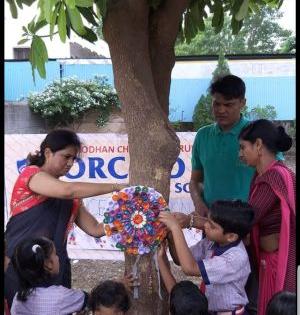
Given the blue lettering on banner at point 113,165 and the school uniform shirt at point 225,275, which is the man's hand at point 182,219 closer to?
the school uniform shirt at point 225,275

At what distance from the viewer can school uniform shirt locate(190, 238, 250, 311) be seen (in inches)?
81.3

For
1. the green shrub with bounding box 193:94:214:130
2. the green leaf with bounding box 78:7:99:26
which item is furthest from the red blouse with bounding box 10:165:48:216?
the green shrub with bounding box 193:94:214:130

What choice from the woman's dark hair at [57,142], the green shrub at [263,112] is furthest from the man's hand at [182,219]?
the green shrub at [263,112]

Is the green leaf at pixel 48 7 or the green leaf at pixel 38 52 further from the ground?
the green leaf at pixel 48 7

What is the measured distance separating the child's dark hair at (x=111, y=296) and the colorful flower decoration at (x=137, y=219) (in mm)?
159

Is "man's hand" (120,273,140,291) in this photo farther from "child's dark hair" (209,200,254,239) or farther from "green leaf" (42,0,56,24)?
"green leaf" (42,0,56,24)

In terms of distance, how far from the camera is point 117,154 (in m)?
4.66

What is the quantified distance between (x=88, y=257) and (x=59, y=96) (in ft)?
21.7

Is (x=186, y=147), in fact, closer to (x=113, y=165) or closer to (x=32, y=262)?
(x=113, y=165)

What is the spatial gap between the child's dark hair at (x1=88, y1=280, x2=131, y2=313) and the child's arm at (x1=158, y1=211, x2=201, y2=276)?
0.95 feet

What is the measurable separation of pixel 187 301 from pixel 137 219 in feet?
1.21

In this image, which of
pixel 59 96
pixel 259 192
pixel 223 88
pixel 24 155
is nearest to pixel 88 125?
pixel 59 96

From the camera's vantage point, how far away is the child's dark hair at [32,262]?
6.95ft
